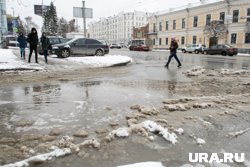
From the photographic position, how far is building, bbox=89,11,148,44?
4572 inches

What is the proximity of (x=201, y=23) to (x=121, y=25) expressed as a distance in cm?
7698

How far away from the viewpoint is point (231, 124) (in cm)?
443

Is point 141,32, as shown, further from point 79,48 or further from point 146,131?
point 146,131

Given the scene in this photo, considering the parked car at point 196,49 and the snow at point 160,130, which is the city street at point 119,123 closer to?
the snow at point 160,130

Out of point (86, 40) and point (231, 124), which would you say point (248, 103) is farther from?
point (86, 40)

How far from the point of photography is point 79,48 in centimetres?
1839

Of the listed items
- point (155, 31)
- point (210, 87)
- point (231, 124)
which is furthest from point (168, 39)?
point (231, 124)

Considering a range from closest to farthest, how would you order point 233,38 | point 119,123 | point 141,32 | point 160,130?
point 160,130 < point 119,123 < point 233,38 < point 141,32

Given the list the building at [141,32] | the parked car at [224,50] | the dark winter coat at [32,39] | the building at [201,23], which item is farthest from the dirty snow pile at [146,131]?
the building at [141,32]

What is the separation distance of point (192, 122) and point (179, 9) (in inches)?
1958

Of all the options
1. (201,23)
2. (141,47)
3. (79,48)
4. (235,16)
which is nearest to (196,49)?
(235,16)

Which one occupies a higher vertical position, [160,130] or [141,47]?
[141,47]

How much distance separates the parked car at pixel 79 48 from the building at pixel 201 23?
85.8 feet

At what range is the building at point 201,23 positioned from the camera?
37.6 metres
